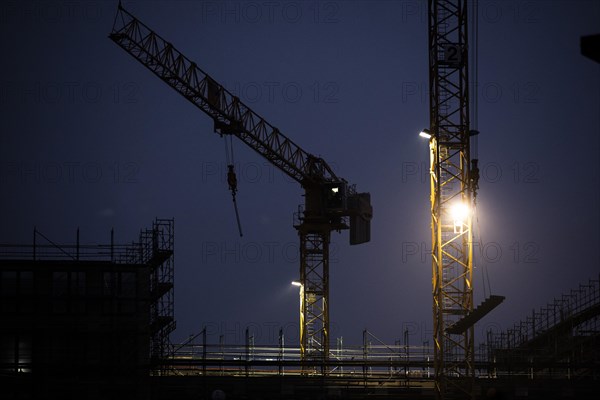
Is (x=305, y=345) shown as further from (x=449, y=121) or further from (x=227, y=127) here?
(x=449, y=121)

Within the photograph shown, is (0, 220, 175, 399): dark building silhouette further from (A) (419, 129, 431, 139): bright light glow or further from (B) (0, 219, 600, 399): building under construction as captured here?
(A) (419, 129, 431, 139): bright light glow

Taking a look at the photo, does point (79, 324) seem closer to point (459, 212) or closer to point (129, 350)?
point (129, 350)

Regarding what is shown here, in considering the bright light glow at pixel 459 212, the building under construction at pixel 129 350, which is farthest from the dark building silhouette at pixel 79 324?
the bright light glow at pixel 459 212

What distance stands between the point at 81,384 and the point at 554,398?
2541cm

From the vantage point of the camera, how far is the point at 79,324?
49.2 metres

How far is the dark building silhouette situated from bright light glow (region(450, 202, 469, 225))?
52.7 ft

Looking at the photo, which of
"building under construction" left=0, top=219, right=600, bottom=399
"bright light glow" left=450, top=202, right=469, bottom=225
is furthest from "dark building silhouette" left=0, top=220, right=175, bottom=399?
"bright light glow" left=450, top=202, right=469, bottom=225

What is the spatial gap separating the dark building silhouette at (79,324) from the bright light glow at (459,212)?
16060mm

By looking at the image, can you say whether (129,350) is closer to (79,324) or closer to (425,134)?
(79,324)

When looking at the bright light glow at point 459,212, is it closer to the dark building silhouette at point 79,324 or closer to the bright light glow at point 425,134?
the bright light glow at point 425,134

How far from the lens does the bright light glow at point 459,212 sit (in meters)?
47.1

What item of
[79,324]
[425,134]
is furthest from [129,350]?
[425,134]

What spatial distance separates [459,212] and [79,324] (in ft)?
65.9

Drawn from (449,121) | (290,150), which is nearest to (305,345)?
(290,150)
